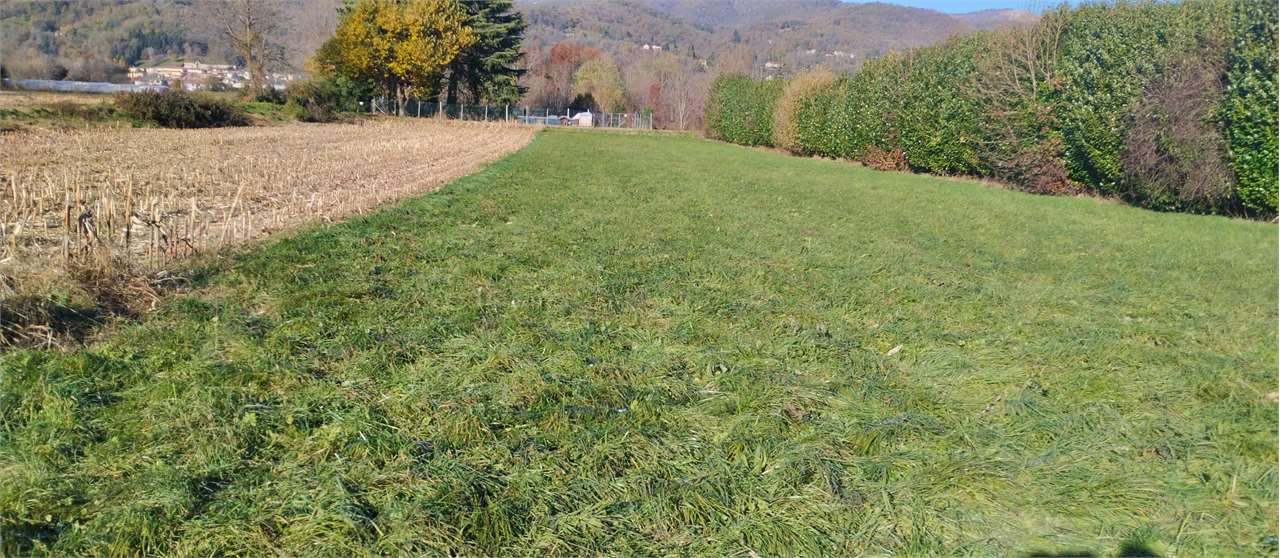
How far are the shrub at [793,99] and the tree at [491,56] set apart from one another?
25.4 metres

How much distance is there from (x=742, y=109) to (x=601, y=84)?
42359 millimetres

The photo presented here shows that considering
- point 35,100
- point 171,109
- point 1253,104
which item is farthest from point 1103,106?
point 35,100

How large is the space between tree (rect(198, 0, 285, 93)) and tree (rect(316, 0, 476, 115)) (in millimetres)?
5199

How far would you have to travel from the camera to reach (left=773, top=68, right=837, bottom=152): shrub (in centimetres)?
3756

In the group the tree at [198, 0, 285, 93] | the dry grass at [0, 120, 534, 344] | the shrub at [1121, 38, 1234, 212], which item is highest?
the tree at [198, 0, 285, 93]

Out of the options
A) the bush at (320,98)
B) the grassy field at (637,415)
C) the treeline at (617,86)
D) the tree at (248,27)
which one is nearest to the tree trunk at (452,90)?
the treeline at (617,86)

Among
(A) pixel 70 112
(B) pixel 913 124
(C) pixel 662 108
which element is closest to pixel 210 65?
(A) pixel 70 112

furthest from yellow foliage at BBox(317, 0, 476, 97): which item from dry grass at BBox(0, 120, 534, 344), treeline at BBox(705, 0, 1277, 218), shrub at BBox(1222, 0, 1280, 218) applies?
shrub at BBox(1222, 0, 1280, 218)

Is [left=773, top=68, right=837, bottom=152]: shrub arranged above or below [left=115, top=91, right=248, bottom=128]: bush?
above

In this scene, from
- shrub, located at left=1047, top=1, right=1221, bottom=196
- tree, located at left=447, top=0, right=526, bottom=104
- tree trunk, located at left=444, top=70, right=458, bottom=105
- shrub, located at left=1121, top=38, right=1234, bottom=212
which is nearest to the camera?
shrub, located at left=1121, top=38, right=1234, bottom=212

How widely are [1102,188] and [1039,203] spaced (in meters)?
3.78

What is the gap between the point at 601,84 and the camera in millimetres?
86438

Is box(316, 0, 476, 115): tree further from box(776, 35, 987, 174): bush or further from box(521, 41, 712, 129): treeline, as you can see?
box(776, 35, 987, 174): bush

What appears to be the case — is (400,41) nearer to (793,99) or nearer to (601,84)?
(793,99)
